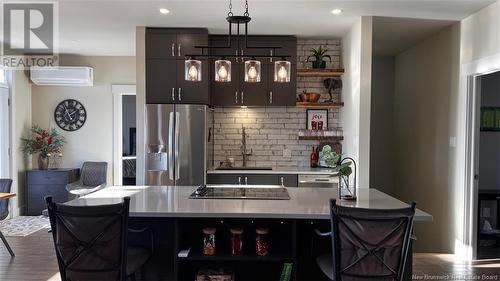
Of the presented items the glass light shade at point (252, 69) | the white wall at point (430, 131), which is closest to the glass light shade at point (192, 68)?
the glass light shade at point (252, 69)

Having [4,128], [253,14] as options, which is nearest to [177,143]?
[253,14]

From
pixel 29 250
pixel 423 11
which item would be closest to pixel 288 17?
pixel 423 11

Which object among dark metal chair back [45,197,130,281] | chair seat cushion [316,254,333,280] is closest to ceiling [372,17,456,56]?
chair seat cushion [316,254,333,280]

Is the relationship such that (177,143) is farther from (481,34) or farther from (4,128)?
(481,34)

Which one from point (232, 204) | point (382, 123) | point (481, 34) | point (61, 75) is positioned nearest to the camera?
point (232, 204)

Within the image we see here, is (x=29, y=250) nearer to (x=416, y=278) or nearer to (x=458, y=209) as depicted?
(x=416, y=278)

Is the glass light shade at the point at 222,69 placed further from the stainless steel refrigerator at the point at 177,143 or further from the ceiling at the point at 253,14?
the stainless steel refrigerator at the point at 177,143

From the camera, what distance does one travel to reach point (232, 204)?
250 cm

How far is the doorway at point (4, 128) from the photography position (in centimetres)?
590

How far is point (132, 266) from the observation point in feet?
7.30

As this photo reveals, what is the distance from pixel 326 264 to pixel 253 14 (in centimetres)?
278

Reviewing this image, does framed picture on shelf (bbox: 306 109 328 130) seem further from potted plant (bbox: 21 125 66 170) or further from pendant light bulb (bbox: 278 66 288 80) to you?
potted plant (bbox: 21 125 66 170)

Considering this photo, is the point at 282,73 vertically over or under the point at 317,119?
over

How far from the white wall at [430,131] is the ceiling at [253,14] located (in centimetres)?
72
